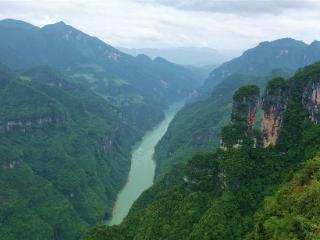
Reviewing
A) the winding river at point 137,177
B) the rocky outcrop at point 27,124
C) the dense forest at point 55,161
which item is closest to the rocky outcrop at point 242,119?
the dense forest at point 55,161

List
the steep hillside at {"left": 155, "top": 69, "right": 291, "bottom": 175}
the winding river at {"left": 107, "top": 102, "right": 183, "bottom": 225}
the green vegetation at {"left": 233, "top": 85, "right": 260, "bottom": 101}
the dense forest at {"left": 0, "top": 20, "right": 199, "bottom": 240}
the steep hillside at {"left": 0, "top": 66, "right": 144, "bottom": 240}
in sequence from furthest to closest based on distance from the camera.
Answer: the steep hillside at {"left": 155, "top": 69, "right": 291, "bottom": 175}
the winding river at {"left": 107, "top": 102, "right": 183, "bottom": 225}
the dense forest at {"left": 0, "top": 20, "right": 199, "bottom": 240}
the steep hillside at {"left": 0, "top": 66, "right": 144, "bottom": 240}
the green vegetation at {"left": 233, "top": 85, "right": 260, "bottom": 101}

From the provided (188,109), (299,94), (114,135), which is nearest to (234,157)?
(299,94)

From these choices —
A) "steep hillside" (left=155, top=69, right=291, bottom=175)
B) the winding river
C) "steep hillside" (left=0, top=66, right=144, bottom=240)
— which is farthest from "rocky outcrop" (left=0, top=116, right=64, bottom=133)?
"steep hillside" (left=155, top=69, right=291, bottom=175)

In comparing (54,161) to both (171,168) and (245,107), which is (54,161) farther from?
(245,107)

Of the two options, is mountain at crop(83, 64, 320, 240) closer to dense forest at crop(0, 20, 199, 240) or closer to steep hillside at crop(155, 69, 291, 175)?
dense forest at crop(0, 20, 199, 240)

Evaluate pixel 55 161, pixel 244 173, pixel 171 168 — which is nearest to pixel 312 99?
pixel 244 173

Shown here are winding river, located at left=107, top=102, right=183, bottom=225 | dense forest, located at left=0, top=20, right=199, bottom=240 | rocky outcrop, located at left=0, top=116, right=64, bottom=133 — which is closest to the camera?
dense forest, located at left=0, top=20, right=199, bottom=240

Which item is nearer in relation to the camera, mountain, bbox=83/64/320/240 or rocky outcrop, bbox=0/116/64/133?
mountain, bbox=83/64/320/240

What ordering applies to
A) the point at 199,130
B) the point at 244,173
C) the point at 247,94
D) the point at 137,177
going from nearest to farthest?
the point at 244,173 < the point at 247,94 < the point at 137,177 < the point at 199,130
